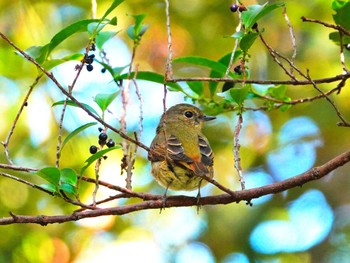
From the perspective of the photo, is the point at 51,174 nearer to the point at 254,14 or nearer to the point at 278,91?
the point at 254,14

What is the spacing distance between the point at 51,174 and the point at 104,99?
636mm

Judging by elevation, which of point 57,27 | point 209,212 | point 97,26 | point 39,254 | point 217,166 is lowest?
point 97,26

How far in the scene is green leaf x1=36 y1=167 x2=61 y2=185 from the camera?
3025 millimetres

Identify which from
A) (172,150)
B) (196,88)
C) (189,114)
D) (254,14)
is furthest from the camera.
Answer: (189,114)

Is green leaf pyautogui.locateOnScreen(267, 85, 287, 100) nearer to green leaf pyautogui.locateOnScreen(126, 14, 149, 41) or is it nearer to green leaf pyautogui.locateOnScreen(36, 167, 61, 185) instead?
green leaf pyautogui.locateOnScreen(126, 14, 149, 41)

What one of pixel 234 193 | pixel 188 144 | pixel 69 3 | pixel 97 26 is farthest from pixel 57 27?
pixel 234 193

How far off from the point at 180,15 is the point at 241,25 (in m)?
4.07

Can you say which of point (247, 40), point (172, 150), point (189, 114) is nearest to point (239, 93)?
point (247, 40)

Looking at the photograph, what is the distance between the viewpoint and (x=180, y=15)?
7414 mm

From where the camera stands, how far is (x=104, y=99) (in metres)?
3.57

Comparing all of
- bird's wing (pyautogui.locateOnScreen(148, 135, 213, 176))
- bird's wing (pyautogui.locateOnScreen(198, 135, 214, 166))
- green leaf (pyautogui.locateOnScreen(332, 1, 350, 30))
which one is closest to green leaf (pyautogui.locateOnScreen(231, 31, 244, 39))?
green leaf (pyautogui.locateOnScreen(332, 1, 350, 30))

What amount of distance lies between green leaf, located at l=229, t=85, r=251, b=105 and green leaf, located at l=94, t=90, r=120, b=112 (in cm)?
63

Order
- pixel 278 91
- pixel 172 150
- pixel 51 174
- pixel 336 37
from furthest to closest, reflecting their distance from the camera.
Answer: pixel 172 150, pixel 278 91, pixel 336 37, pixel 51 174

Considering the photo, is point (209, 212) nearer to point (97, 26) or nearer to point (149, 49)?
point (149, 49)
